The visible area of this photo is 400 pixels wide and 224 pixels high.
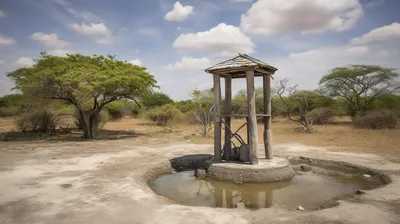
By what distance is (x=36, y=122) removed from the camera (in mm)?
19969

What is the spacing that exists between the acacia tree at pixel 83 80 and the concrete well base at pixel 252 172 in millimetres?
10082

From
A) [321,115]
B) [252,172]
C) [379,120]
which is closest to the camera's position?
[252,172]

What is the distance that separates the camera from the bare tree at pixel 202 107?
62.3 feet

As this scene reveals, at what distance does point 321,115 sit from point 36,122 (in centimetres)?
2568

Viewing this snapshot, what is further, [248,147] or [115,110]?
[115,110]

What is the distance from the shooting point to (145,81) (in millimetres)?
17766

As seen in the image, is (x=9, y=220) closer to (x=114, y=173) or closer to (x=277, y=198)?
(x=114, y=173)

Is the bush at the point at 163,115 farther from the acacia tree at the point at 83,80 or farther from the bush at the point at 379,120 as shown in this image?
the bush at the point at 379,120

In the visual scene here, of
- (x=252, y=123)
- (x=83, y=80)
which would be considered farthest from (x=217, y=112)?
(x=83, y=80)

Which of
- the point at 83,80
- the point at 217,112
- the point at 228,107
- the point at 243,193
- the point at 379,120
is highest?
the point at 83,80

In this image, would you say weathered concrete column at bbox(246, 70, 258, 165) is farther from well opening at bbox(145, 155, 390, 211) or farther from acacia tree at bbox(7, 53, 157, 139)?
acacia tree at bbox(7, 53, 157, 139)

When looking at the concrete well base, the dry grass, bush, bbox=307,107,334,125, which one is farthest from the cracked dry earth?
bush, bbox=307,107,334,125

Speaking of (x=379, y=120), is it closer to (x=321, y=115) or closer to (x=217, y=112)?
(x=321, y=115)

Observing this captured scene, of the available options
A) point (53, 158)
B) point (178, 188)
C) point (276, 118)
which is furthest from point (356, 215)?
point (276, 118)
